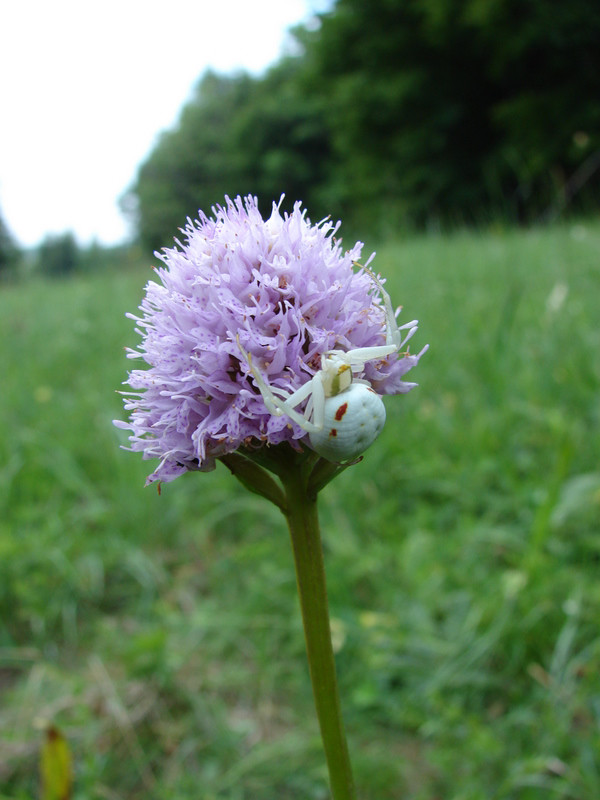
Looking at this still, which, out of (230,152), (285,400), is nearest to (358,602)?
(285,400)

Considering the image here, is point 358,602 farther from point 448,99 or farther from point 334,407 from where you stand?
point 448,99

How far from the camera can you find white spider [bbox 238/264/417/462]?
873mm

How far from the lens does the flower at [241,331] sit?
3.15ft

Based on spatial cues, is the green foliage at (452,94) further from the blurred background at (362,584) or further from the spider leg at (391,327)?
the spider leg at (391,327)

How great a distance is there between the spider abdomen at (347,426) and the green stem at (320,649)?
0.12m

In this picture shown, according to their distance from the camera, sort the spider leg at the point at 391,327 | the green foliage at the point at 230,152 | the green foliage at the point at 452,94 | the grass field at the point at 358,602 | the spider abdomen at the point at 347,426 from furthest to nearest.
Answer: the green foliage at the point at 230,152, the green foliage at the point at 452,94, the grass field at the point at 358,602, the spider leg at the point at 391,327, the spider abdomen at the point at 347,426

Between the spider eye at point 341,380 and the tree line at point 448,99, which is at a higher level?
the tree line at point 448,99

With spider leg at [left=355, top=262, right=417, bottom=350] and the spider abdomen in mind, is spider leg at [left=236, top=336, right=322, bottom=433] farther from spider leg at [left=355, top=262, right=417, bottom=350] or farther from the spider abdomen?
spider leg at [left=355, top=262, right=417, bottom=350]

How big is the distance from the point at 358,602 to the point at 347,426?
1855 mm

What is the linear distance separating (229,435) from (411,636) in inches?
62.4

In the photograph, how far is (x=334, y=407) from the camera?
882 mm

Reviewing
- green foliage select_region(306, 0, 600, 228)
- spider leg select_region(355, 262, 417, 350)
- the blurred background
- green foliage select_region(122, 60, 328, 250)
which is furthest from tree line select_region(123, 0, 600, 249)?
spider leg select_region(355, 262, 417, 350)

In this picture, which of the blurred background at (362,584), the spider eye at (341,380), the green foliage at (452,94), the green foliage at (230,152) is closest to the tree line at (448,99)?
the green foliage at (452,94)

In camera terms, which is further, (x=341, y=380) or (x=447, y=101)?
(x=447, y=101)
